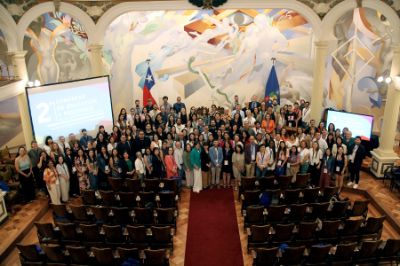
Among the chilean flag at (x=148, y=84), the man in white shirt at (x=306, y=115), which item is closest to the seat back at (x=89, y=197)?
the chilean flag at (x=148, y=84)

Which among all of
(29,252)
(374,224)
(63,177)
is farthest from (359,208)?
(63,177)

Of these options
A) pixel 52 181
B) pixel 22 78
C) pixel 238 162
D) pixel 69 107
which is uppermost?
pixel 22 78

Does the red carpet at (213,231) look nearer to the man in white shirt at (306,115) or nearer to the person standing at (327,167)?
the person standing at (327,167)

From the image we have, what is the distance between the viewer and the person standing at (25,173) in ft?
31.2

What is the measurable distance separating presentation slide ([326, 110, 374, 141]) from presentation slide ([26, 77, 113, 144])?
737 cm

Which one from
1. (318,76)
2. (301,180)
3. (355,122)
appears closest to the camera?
(301,180)

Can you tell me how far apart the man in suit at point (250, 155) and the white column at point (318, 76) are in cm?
351

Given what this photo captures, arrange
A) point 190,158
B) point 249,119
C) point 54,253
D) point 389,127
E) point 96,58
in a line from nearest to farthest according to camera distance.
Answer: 1. point 54,253
2. point 190,158
3. point 389,127
4. point 249,119
5. point 96,58

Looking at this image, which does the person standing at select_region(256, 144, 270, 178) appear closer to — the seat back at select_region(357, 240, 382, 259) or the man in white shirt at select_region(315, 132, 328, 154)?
the man in white shirt at select_region(315, 132, 328, 154)

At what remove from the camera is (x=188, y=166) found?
998cm

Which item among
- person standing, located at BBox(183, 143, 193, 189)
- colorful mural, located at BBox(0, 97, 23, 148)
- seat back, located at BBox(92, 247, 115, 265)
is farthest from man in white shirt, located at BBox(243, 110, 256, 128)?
colorful mural, located at BBox(0, 97, 23, 148)

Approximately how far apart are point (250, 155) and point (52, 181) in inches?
200

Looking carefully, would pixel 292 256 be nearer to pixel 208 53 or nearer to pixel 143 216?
pixel 143 216

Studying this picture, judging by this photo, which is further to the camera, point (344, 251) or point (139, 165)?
point (139, 165)
